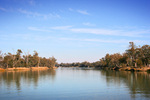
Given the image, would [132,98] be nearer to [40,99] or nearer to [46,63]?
[40,99]

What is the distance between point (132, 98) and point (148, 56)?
82606 mm

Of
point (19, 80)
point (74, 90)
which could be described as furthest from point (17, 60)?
point (74, 90)

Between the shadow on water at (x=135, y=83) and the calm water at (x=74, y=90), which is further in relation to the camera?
the shadow on water at (x=135, y=83)

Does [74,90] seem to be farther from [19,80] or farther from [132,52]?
[132,52]

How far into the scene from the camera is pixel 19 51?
347 feet

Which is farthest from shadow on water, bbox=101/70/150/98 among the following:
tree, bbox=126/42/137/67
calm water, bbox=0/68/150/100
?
tree, bbox=126/42/137/67

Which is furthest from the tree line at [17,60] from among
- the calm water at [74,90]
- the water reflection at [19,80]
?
the calm water at [74,90]

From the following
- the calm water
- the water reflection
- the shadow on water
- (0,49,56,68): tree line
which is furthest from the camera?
(0,49,56,68): tree line

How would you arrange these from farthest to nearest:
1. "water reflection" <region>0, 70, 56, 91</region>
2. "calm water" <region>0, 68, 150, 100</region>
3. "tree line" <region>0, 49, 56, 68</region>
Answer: "tree line" <region>0, 49, 56, 68</region>, "water reflection" <region>0, 70, 56, 91</region>, "calm water" <region>0, 68, 150, 100</region>

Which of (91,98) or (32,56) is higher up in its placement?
(32,56)

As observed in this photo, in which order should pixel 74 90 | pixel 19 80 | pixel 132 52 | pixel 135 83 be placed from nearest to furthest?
pixel 74 90 < pixel 135 83 < pixel 19 80 < pixel 132 52

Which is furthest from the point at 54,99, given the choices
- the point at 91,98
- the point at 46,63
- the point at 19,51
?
the point at 46,63

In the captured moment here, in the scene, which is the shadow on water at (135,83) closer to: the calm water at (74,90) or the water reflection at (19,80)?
the calm water at (74,90)

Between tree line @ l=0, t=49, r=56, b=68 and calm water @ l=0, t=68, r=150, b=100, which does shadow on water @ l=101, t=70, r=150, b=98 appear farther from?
tree line @ l=0, t=49, r=56, b=68
